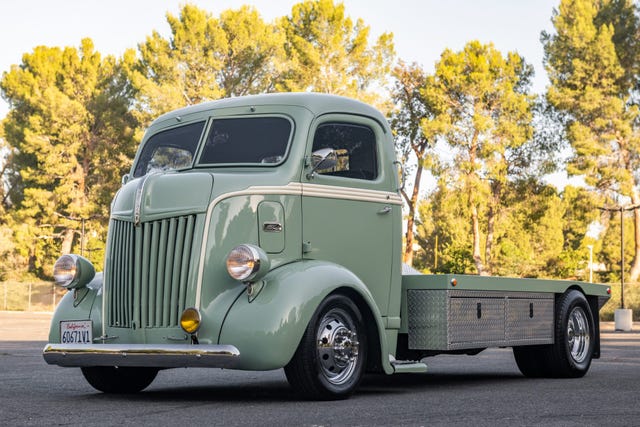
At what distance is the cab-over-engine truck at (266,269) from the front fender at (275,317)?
1cm

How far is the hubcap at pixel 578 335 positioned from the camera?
1191 cm

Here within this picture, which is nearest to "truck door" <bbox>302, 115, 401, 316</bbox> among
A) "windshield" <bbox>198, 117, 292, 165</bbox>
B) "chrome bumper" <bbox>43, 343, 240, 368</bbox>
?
"windshield" <bbox>198, 117, 292, 165</bbox>

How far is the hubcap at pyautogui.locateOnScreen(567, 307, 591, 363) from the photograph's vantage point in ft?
39.1

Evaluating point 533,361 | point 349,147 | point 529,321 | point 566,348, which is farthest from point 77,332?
point 566,348

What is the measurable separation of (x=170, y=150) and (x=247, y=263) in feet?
6.87

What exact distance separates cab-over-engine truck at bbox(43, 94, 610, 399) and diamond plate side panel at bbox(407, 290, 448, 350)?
0.5 inches

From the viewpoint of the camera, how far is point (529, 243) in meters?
79.2

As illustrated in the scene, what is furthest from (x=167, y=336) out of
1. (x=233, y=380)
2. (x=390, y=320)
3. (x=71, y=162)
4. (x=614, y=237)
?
(x=614, y=237)

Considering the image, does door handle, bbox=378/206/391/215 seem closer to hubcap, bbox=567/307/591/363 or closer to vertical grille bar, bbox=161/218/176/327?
vertical grille bar, bbox=161/218/176/327

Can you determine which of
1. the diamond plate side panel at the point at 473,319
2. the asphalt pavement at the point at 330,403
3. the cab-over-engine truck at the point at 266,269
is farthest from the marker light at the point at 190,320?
the diamond plate side panel at the point at 473,319

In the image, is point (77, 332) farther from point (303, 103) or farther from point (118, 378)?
point (303, 103)

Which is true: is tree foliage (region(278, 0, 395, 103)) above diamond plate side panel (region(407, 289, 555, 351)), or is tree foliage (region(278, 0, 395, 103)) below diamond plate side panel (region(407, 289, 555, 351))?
above

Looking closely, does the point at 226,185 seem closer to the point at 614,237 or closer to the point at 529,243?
the point at 529,243

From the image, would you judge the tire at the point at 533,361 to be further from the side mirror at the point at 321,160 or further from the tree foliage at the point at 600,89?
the tree foliage at the point at 600,89
